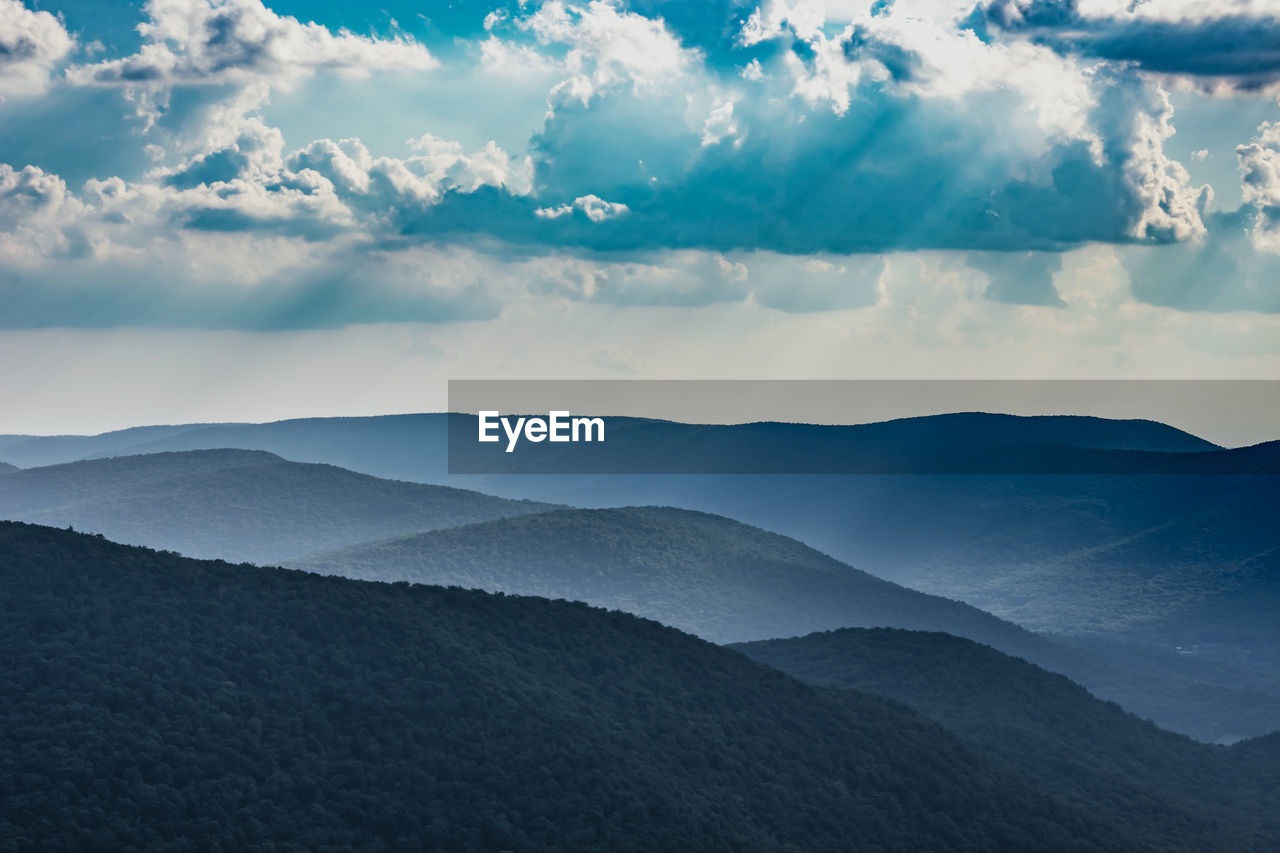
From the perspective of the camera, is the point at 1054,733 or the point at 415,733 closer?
the point at 415,733

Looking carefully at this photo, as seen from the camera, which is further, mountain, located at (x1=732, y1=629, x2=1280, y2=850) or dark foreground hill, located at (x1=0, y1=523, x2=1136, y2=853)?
mountain, located at (x1=732, y1=629, x2=1280, y2=850)

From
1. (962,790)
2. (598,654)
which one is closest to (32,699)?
(598,654)

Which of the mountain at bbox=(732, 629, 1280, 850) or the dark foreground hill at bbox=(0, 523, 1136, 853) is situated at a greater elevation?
the dark foreground hill at bbox=(0, 523, 1136, 853)

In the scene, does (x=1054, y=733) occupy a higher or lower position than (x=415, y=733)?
lower

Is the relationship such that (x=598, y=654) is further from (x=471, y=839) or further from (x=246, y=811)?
(x=246, y=811)
